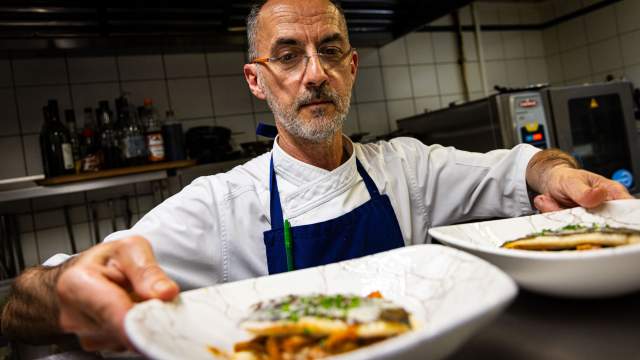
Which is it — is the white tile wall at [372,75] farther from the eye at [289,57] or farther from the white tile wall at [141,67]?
the eye at [289,57]

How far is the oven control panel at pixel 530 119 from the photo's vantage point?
8.39 ft

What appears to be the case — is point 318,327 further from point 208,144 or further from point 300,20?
point 208,144

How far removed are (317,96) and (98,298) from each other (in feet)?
2.74

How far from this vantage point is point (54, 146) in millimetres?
2320

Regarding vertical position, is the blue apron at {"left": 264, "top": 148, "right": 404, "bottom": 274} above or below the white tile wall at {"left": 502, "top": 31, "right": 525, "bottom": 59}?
below

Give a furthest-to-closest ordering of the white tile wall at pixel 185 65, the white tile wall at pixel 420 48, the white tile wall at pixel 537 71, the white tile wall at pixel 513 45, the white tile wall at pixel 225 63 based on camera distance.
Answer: the white tile wall at pixel 537 71
the white tile wall at pixel 513 45
the white tile wall at pixel 420 48
the white tile wall at pixel 225 63
the white tile wall at pixel 185 65

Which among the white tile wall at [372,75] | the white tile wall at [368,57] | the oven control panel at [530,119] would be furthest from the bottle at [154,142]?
the oven control panel at [530,119]

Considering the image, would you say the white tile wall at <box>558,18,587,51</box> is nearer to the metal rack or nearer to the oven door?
the oven door

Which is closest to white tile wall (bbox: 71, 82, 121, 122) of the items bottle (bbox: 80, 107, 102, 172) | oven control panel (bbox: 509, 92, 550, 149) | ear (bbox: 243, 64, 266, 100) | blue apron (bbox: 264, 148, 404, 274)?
bottle (bbox: 80, 107, 102, 172)

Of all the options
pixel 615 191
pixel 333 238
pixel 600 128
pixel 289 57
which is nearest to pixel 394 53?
pixel 600 128

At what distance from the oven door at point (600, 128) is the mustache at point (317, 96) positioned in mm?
1874

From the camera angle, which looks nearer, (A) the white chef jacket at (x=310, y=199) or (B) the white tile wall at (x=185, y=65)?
(A) the white chef jacket at (x=310, y=199)

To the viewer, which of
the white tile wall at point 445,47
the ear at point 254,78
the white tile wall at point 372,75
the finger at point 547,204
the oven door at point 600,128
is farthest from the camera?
the white tile wall at point 445,47

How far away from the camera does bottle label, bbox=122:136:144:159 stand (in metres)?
2.41
